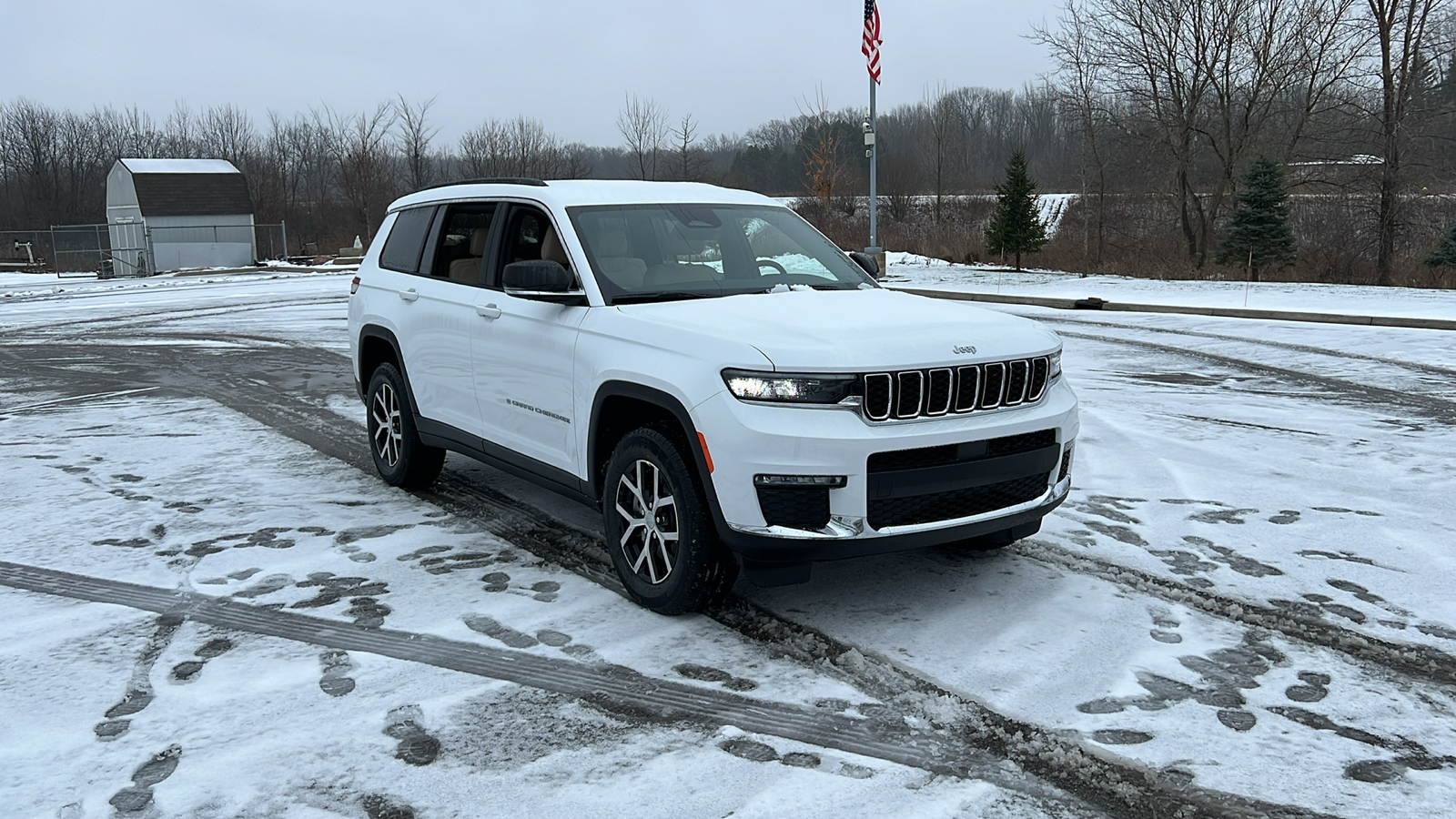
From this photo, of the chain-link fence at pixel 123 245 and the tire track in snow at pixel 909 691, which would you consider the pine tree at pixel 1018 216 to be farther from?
the chain-link fence at pixel 123 245

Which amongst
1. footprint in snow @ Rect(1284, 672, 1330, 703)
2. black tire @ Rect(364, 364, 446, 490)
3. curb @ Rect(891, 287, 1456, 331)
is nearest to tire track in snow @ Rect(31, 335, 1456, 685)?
black tire @ Rect(364, 364, 446, 490)

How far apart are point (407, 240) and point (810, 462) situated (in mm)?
3833

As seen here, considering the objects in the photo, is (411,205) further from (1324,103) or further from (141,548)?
(1324,103)

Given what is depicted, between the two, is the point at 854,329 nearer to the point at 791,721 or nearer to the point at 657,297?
the point at 657,297

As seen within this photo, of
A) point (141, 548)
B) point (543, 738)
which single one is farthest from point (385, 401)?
point (543, 738)

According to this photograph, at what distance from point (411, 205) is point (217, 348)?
32.5 feet

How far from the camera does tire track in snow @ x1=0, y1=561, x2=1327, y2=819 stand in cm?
333

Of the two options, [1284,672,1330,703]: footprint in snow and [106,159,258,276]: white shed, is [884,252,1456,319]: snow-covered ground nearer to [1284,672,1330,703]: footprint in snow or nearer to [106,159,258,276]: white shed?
[1284,672,1330,703]: footprint in snow

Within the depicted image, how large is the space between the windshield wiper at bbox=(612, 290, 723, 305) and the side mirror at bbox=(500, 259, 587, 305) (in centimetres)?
18

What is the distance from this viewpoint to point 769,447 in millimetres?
4254

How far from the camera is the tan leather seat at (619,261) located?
5.33 meters

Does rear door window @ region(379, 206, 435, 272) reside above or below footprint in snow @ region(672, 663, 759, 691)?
above

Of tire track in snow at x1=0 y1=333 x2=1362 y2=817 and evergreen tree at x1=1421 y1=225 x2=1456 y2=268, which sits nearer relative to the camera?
tire track in snow at x1=0 y1=333 x2=1362 y2=817

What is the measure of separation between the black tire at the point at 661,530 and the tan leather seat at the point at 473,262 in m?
1.74
